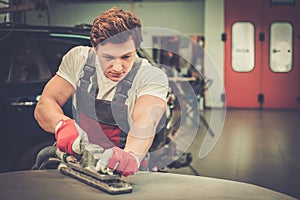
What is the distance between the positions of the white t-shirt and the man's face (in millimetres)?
98

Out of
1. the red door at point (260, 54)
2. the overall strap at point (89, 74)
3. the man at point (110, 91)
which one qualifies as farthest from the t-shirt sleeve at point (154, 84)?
the red door at point (260, 54)

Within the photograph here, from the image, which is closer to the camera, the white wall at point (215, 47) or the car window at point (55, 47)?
the car window at point (55, 47)

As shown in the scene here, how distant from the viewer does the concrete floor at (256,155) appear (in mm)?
5262

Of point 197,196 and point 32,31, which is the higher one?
point 32,31

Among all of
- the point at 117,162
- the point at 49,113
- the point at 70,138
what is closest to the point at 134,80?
the point at 49,113

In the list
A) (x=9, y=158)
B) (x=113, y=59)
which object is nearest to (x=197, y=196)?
(x=113, y=59)

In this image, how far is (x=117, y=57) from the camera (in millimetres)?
2201

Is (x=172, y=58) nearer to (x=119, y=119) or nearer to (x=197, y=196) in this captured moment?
(x=119, y=119)

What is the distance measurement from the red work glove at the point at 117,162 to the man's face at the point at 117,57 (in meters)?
0.58

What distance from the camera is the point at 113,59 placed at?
222cm

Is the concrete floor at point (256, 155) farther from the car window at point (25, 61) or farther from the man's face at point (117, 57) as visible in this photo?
the man's face at point (117, 57)

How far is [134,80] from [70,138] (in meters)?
0.55

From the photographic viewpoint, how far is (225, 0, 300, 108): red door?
39.6 ft

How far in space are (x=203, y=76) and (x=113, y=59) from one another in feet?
→ 33.8
